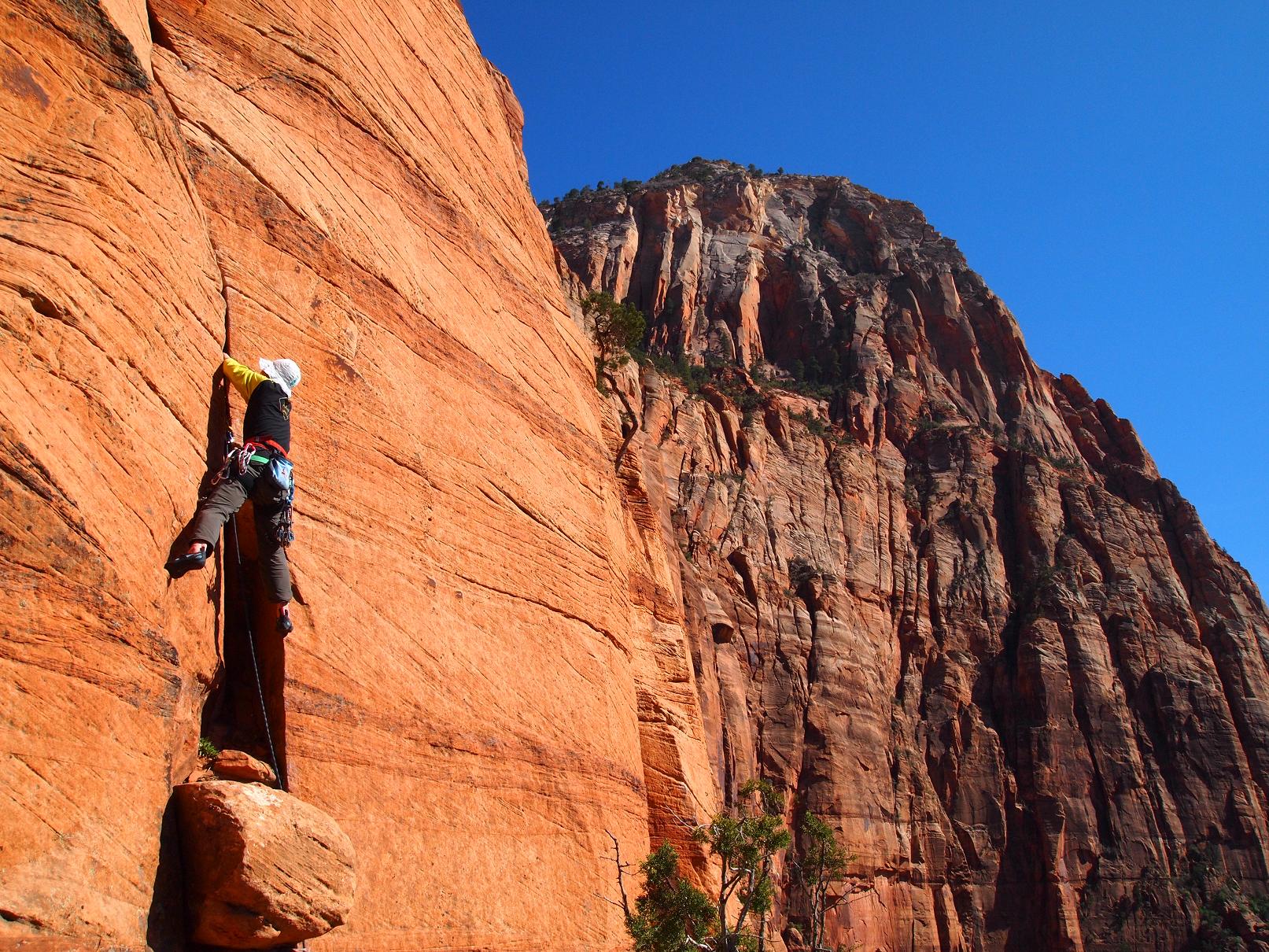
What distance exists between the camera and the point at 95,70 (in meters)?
8.55

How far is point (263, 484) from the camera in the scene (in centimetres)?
884

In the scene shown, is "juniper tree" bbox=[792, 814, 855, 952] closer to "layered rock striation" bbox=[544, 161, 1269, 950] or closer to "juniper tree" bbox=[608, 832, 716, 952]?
"juniper tree" bbox=[608, 832, 716, 952]

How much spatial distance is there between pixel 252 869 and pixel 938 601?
60010 millimetres

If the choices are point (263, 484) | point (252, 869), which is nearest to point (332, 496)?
point (263, 484)

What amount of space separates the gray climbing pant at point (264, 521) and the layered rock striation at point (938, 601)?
2500 cm

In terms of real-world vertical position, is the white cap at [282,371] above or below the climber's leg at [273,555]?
above

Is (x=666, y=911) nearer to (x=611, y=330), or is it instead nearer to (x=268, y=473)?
(x=268, y=473)

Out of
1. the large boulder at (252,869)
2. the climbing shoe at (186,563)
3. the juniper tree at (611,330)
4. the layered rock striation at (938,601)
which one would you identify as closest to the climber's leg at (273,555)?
Answer: the climbing shoe at (186,563)

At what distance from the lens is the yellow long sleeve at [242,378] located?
31.0 feet

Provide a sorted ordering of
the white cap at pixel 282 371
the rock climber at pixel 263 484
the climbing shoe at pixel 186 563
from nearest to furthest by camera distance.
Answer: the climbing shoe at pixel 186 563 → the rock climber at pixel 263 484 → the white cap at pixel 282 371

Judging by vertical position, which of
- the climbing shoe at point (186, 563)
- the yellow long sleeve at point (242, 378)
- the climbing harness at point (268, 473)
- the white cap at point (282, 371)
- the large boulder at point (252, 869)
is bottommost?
the large boulder at point (252, 869)

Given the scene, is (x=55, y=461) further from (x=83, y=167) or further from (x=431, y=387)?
(x=431, y=387)

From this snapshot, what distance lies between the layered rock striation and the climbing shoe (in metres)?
25.9

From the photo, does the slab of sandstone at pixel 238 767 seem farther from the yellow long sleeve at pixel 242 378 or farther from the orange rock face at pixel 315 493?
the yellow long sleeve at pixel 242 378
